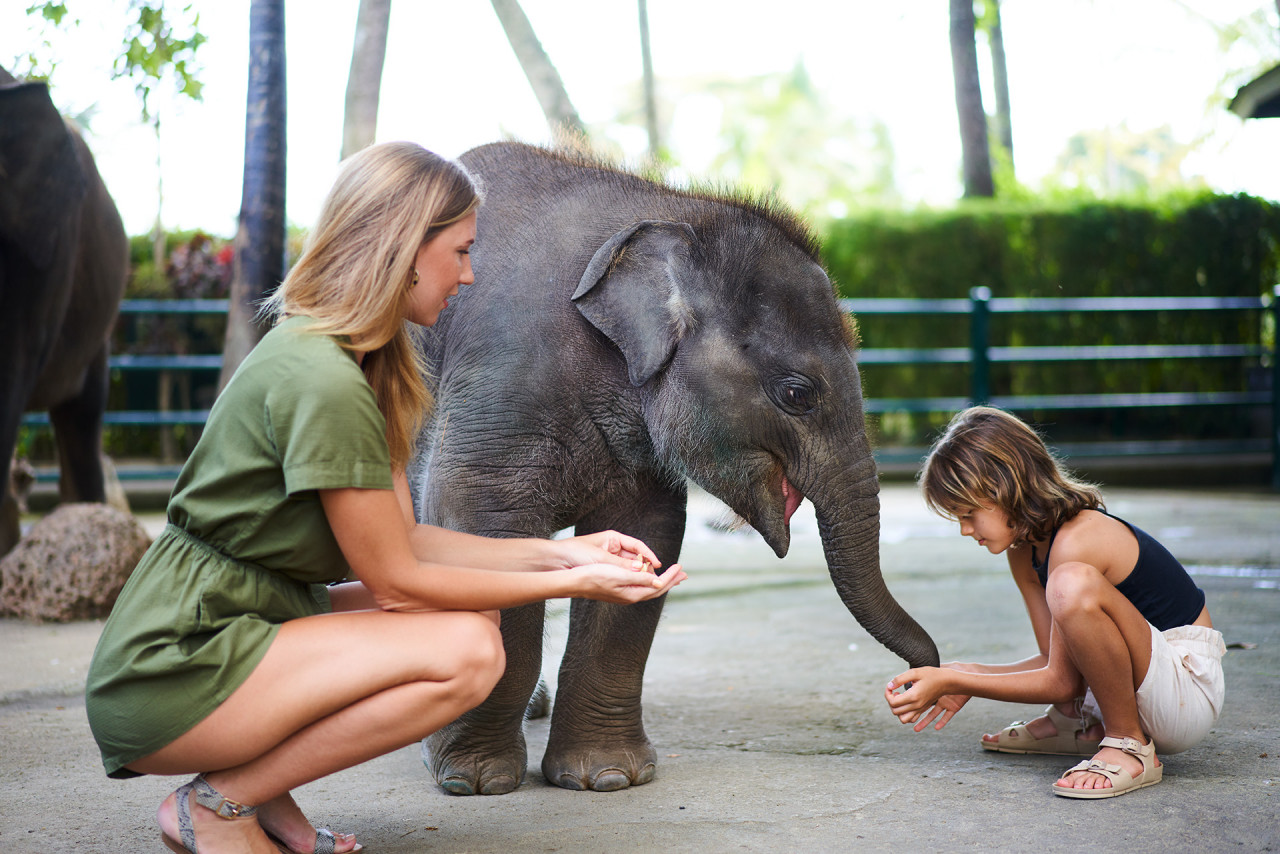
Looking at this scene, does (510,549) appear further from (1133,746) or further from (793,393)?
(1133,746)

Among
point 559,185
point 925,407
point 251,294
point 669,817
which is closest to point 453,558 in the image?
point 669,817

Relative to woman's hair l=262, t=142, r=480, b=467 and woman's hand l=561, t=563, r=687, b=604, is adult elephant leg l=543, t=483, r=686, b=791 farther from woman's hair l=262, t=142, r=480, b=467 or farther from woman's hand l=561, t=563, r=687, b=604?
woman's hair l=262, t=142, r=480, b=467

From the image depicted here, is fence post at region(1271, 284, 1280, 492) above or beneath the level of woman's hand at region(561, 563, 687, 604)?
beneath

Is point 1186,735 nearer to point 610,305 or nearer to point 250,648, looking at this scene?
point 610,305

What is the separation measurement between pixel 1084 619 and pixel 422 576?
139cm

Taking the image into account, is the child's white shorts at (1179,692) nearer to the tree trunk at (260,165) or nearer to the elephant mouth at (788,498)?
the elephant mouth at (788,498)

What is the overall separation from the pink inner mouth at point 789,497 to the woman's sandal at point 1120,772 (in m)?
0.84

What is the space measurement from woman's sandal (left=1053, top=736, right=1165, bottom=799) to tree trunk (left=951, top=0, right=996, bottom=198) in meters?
10.7

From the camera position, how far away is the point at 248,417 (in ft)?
6.94

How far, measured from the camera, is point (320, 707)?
2094mm

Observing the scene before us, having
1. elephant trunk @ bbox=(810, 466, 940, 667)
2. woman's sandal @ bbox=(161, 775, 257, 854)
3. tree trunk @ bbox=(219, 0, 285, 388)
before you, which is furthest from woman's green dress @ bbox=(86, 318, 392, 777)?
tree trunk @ bbox=(219, 0, 285, 388)

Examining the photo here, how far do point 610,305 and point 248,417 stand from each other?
1.03 meters

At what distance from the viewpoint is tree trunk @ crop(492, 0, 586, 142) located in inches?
A: 434

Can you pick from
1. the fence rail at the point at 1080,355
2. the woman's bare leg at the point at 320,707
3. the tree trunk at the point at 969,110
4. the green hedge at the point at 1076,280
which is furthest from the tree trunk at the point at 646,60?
the woman's bare leg at the point at 320,707
